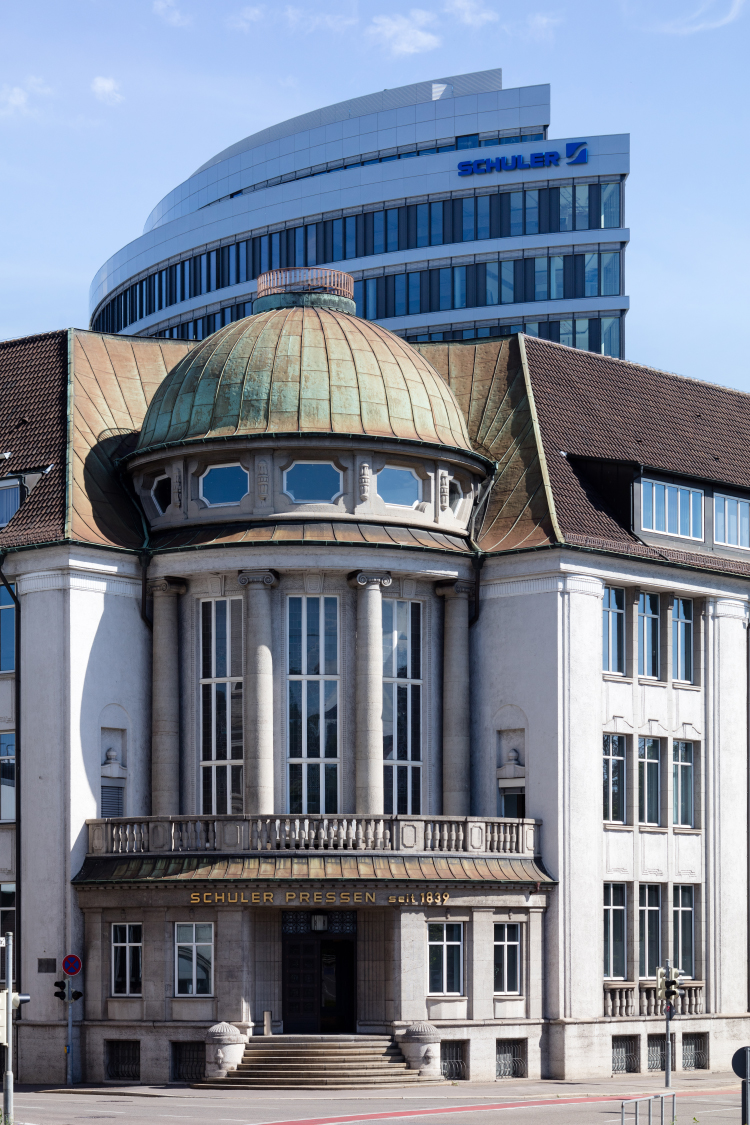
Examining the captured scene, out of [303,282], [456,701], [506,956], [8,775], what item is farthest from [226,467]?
[506,956]

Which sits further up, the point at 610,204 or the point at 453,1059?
the point at 610,204

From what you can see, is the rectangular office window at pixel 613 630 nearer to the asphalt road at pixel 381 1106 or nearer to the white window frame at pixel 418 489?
the white window frame at pixel 418 489

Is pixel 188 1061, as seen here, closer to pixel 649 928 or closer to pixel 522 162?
pixel 649 928

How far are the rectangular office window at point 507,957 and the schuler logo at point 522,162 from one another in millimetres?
62553

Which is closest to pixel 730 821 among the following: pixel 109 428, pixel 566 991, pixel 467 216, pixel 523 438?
pixel 566 991

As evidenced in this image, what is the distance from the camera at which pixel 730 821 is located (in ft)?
198

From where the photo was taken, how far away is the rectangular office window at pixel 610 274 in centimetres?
10769

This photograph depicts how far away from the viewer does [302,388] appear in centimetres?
5684

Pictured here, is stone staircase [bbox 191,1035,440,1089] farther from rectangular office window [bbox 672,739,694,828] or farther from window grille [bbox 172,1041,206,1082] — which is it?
rectangular office window [bbox 672,739,694,828]

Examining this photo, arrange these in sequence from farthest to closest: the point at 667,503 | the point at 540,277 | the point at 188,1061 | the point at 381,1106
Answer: the point at 540,277, the point at 667,503, the point at 188,1061, the point at 381,1106

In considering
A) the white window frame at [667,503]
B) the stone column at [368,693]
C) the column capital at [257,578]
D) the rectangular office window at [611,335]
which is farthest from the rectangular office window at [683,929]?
the rectangular office window at [611,335]

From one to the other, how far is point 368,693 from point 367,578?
3.18 metres

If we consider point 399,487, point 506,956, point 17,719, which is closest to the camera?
point 506,956

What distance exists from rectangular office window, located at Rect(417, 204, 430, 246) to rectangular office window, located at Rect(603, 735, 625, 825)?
192 ft
